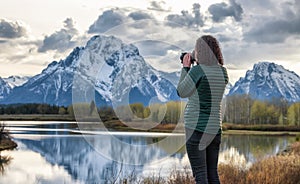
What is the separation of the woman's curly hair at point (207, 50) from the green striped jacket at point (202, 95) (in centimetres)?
5

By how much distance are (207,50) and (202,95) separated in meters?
0.36

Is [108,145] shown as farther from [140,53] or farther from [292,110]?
[292,110]

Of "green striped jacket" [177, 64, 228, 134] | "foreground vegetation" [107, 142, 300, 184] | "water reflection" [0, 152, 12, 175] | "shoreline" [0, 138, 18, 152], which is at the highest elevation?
"green striped jacket" [177, 64, 228, 134]

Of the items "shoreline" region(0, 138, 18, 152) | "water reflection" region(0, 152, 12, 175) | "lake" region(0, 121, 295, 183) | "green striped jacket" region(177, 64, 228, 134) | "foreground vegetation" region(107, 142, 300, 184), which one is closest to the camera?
"green striped jacket" region(177, 64, 228, 134)

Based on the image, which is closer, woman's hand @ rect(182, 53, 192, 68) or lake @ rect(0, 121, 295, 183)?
woman's hand @ rect(182, 53, 192, 68)

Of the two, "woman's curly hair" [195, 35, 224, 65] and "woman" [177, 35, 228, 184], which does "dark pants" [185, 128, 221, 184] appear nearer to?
"woman" [177, 35, 228, 184]

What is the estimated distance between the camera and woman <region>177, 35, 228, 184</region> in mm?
3693

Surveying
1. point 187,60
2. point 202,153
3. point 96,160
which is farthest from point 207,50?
point 96,160

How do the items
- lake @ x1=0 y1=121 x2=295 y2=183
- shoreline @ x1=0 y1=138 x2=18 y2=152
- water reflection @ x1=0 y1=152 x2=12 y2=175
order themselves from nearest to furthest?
lake @ x1=0 y1=121 x2=295 y2=183 → water reflection @ x1=0 y1=152 x2=12 y2=175 → shoreline @ x1=0 y1=138 x2=18 y2=152

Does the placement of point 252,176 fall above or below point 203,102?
below

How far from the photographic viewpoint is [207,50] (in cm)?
381

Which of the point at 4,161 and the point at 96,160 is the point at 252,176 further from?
the point at 4,161

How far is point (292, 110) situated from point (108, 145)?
55519mm

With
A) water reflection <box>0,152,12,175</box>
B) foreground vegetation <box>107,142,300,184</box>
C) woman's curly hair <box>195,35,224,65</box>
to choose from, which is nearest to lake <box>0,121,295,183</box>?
water reflection <box>0,152,12,175</box>
